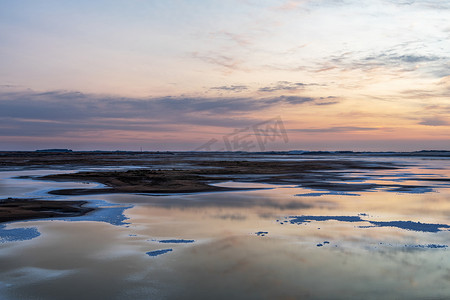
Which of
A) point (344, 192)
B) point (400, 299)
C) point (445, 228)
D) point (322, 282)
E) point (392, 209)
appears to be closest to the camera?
point (400, 299)

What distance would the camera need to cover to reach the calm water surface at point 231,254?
735 cm

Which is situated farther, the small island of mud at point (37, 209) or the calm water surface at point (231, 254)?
the small island of mud at point (37, 209)

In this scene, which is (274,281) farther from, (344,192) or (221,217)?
(344,192)

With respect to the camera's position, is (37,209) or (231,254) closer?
(231,254)

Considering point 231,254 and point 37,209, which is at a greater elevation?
point 37,209

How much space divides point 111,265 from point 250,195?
546 inches

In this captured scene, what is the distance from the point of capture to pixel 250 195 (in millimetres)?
22062

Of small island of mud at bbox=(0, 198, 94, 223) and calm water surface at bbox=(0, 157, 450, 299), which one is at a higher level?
small island of mud at bbox=(0, 198, 94, 223)

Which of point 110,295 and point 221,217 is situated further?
point 221,217

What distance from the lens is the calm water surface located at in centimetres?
735

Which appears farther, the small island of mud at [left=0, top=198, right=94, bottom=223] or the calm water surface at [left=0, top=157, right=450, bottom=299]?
the small island of mud at [left=0, top=198, right=94, bottom=223]

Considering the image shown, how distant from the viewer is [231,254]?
9.76 m

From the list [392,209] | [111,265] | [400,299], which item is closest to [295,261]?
[400,299]

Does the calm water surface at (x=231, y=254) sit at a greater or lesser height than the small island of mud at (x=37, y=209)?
lesser
